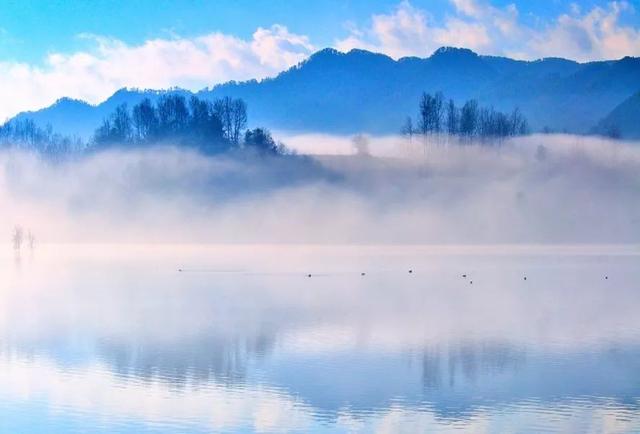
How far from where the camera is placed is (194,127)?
9138cm

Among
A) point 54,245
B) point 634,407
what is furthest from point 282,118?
point 634,407

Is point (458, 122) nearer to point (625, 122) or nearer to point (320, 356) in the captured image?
point (625, 122)

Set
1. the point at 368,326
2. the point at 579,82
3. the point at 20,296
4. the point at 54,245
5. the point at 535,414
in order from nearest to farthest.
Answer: the point at 535,414 < the point at 368,326 < the point at 20,296 < the point at 54,245 < the point at 579,82

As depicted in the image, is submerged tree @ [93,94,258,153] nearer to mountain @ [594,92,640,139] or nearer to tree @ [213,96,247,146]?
tree @ [213,96,247,146]

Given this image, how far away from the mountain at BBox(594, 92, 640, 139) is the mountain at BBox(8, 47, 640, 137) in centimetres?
2202

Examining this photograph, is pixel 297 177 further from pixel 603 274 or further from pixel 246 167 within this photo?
pixel 603 274

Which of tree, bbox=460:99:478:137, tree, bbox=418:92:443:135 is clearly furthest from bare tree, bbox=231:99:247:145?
tree, bbox=460:99:478:137

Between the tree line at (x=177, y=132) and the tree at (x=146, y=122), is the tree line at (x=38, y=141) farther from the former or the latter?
the tree at (x=146, y=122)

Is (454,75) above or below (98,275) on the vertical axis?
above

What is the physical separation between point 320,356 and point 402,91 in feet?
479

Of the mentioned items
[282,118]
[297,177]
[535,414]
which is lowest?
[535,414]

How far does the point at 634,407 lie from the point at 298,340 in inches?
370

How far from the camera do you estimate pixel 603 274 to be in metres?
47.0

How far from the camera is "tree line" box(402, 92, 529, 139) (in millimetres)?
86812
